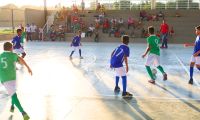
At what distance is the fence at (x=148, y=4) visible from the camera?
37219mm

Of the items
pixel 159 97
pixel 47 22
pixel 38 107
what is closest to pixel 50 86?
pixel 38 107

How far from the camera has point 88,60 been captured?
56.2 ft

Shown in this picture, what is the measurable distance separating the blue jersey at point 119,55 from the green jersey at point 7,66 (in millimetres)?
2923

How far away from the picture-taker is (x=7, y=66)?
7086 mm

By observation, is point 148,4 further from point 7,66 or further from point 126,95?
point 7,66

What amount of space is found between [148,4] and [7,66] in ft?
107

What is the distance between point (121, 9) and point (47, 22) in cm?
792

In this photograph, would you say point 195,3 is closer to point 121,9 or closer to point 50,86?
point 121,9

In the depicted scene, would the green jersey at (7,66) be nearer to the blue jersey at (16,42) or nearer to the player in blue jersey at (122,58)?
the player in blue jersey at (122,58)

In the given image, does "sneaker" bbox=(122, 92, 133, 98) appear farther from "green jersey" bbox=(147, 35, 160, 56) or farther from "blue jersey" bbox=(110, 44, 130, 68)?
"green jersey" bbox=(147, 35, 160, 56)

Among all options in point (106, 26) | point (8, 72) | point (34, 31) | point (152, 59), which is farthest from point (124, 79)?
point (34, 31)

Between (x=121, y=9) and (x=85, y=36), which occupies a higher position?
(x=121, y=9)

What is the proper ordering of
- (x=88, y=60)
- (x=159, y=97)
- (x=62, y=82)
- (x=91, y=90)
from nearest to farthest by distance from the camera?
(x=159, y=97), (x=91, y=90), (x=62, y=82), (x=88, y=60)

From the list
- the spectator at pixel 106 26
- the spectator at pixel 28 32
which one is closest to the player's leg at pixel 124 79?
the spectator at pixel 106 26
